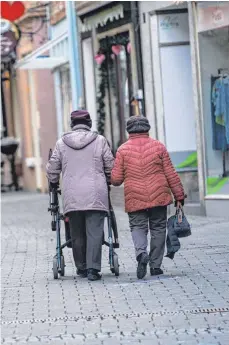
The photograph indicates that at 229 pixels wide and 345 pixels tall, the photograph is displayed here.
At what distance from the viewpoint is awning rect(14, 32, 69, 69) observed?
26.5 metres

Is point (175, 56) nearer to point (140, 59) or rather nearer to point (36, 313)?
point (140, 59)

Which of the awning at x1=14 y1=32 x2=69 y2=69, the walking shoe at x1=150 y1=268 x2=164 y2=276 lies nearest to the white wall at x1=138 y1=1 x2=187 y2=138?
the awning at x1=14 y1=32 x2=69 y2=69

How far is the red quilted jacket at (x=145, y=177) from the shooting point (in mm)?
12180

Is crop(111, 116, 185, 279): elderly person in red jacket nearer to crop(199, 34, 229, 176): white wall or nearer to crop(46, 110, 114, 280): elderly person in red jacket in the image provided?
crop(46, 110, 114, 280): elderly person in red jacket

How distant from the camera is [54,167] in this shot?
12.4m

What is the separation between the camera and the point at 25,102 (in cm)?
3431

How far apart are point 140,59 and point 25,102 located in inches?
520

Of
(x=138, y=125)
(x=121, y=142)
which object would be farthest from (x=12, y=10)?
(x=138, y=125)

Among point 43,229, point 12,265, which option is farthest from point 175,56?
point 12,265

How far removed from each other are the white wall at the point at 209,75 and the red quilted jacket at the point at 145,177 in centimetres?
654

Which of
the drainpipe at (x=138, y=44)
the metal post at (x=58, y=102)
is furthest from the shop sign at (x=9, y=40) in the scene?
the drainpipe at (x=138, y=44)

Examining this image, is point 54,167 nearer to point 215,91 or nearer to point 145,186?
point 145,186

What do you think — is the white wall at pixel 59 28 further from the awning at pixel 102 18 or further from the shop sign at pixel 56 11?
the awning at pixel 102 18

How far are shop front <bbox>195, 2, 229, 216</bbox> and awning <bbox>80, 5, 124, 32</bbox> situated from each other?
3.67m
